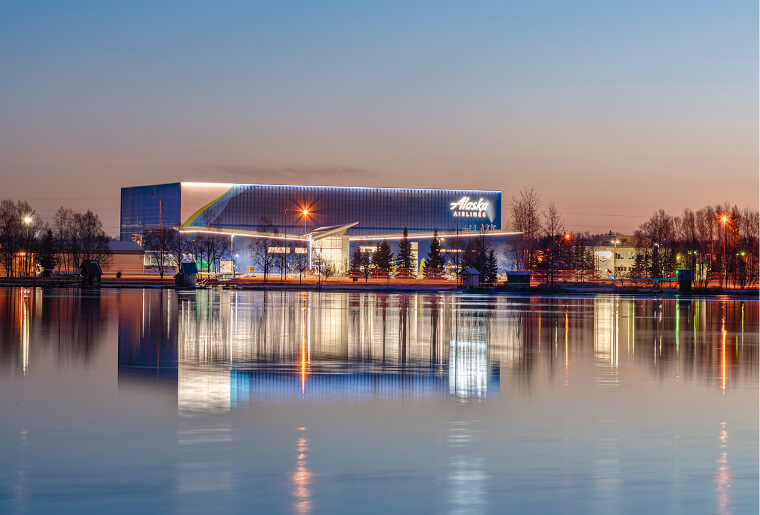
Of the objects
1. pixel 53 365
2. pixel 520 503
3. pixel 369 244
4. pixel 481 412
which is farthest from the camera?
pixel 369 244

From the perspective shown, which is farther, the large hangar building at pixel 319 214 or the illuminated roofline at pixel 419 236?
the illuminated roofline at pixel 419 236

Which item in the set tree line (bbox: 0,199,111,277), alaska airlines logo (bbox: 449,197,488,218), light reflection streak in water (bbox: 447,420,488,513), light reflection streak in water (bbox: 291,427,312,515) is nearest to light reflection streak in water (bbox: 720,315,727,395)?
light reflection streak in water (bbox: 447,420,488,513)

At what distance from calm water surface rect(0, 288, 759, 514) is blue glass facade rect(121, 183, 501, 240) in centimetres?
10052

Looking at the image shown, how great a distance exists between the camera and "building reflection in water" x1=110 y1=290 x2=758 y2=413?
13.2 metres

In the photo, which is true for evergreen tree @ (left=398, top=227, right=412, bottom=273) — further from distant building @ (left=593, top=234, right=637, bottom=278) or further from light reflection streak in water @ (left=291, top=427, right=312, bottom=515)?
light reflection streak in water @ (left=291, top=427, right=312, bottom=515)

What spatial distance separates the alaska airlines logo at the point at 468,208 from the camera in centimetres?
12669

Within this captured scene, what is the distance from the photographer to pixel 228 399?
11.8m

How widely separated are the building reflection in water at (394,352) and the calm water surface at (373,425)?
10cm

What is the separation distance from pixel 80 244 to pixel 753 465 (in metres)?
110

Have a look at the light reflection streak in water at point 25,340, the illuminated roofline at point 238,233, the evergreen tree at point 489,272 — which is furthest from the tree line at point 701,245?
the light reflection streak in water at point 25,340

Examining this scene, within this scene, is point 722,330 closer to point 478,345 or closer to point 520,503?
point 478,345

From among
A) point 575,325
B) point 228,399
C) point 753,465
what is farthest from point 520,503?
point 575,325

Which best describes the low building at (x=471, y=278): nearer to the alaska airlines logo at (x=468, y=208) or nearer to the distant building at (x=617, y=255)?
the alaska airlines logo at (x=468, y=208)

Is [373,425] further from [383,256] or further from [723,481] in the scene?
[383,256]
